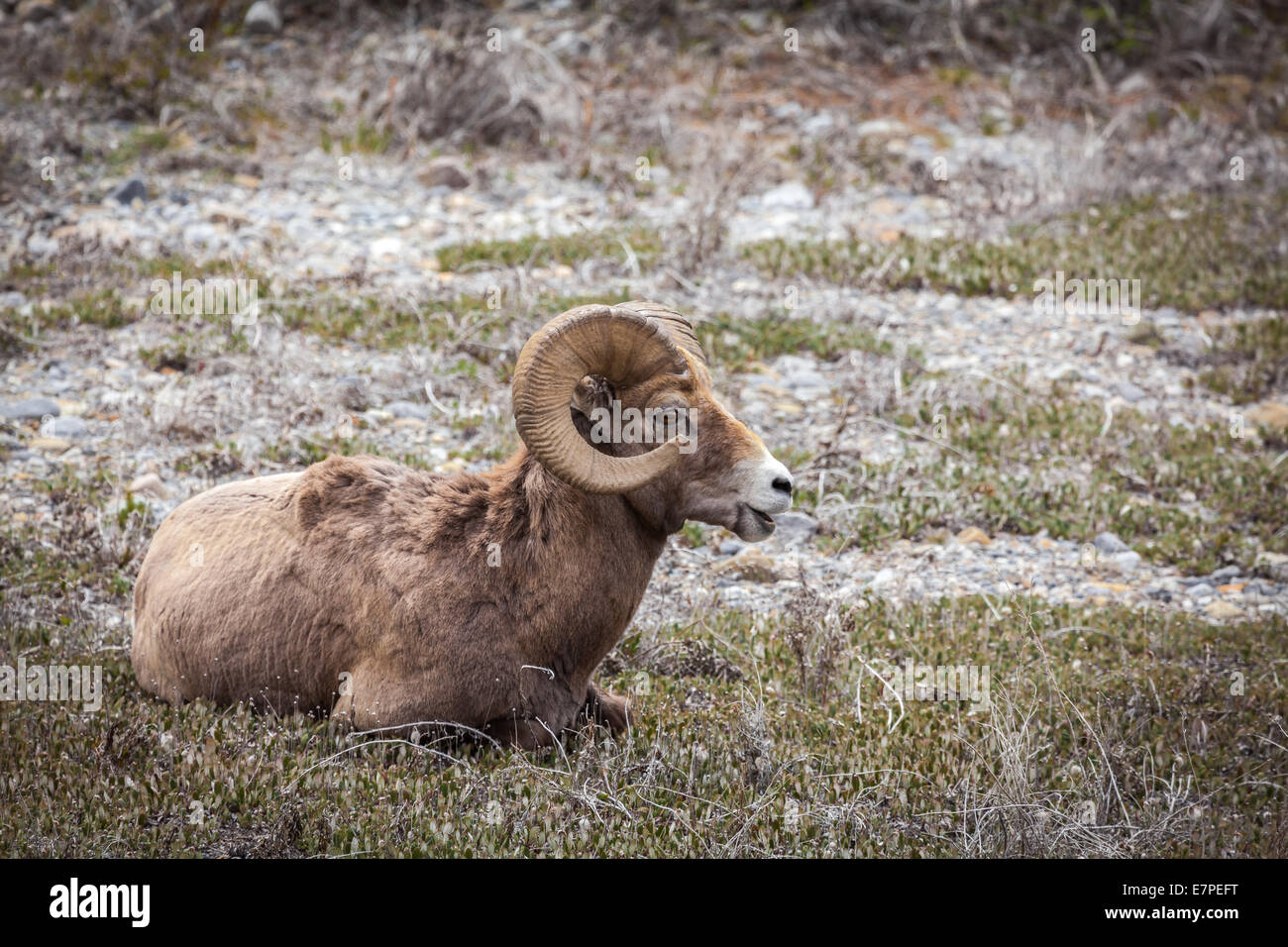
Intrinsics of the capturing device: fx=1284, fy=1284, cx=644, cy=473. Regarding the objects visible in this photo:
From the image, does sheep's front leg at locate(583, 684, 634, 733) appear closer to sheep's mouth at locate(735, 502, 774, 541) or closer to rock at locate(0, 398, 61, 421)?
sheep's mouth at locate(735, 502, 774, 541)

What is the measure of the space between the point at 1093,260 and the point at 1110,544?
16.4ft

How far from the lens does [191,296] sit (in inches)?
473

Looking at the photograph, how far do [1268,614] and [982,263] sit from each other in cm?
592

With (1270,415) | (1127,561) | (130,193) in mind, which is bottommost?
(1127,561)

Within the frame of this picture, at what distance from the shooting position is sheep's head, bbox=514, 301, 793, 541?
568 cm

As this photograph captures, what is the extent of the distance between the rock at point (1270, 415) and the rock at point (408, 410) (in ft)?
23.5

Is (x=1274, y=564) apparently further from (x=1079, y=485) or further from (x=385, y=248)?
(x=385, y=248)

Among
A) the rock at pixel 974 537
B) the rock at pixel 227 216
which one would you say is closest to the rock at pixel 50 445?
the rock at pixel 227 216

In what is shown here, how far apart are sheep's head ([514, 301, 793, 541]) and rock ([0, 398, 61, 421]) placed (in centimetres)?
601

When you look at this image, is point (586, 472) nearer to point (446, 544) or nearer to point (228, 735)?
point (446, 544)

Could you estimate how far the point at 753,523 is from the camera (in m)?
6.01

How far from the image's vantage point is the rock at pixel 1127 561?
909 centimetres

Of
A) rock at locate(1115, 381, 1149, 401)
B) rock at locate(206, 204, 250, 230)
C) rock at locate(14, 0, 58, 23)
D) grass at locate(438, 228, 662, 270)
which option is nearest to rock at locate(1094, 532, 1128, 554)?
rock at locate(1115, 381, 1149, 401)

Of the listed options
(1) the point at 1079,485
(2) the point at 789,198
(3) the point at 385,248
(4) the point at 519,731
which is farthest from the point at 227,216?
(4) the point at 519,731
